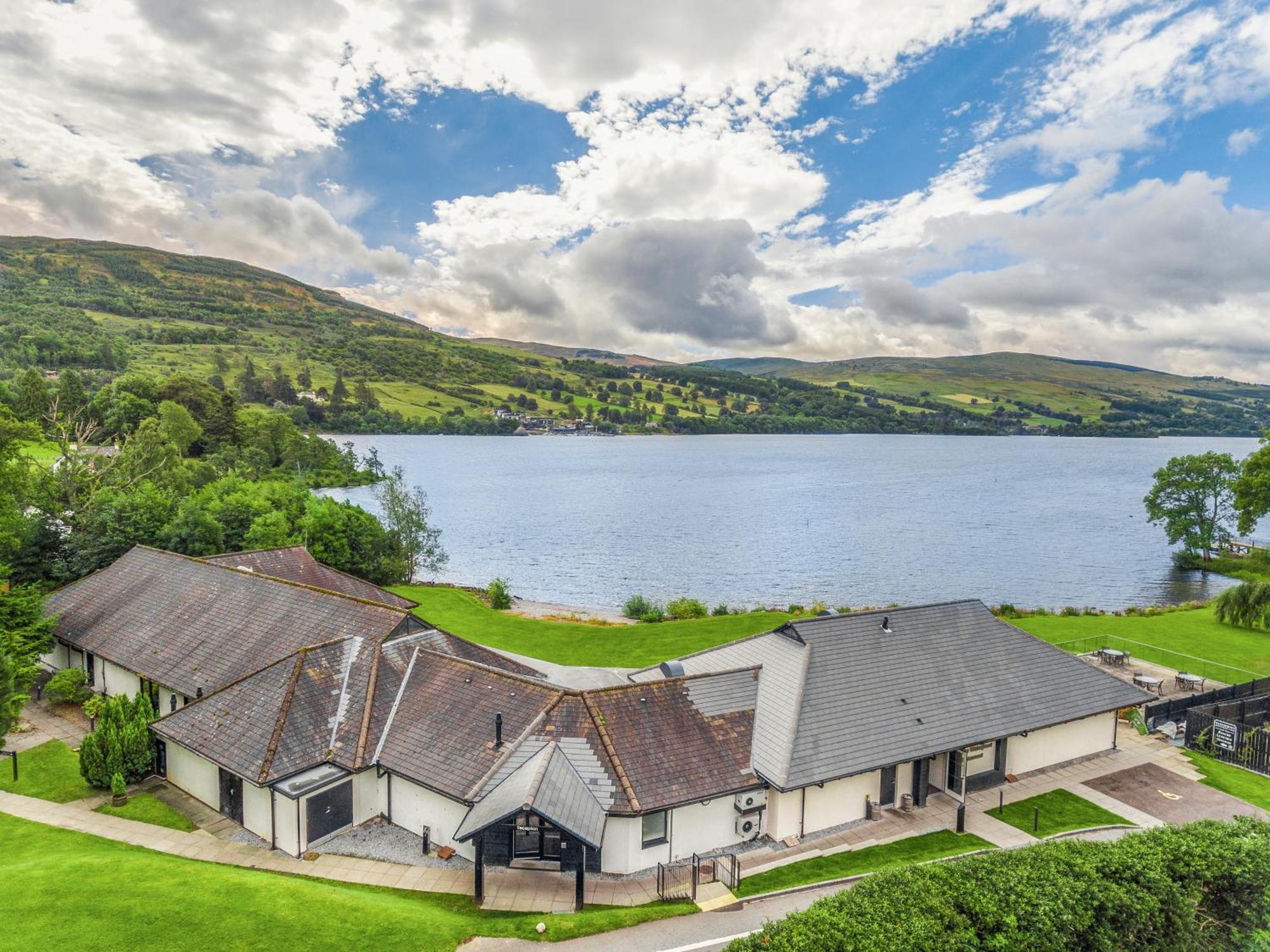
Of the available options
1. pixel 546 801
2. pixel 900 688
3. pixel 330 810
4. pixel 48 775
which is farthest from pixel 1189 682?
pixel 48 775

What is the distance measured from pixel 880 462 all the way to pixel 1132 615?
395 ft

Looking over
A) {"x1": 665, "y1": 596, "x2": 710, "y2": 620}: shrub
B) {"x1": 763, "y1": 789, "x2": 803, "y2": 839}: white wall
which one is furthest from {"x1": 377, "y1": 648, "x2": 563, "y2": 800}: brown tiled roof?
{"x1": 665, "y1": 596, "x2": 710, "y2": 620}: shrub

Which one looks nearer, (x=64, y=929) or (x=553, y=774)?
(x=64, y=929)

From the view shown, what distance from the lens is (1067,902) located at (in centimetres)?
1197

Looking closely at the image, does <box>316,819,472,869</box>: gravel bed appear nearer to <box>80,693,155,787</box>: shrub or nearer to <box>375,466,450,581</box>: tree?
<box>80,693,155,787</box>: shrub

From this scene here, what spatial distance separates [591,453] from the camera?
594 feet

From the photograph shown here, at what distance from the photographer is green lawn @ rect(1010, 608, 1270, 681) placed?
113 ft

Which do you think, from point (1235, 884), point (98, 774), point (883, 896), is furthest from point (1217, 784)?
point (98, 774)

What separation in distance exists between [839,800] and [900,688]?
447 cm

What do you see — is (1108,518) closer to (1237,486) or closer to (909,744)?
(1237,486)

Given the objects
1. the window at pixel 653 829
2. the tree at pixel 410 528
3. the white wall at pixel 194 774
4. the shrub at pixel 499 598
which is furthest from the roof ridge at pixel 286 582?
the tree at pixel 410 528

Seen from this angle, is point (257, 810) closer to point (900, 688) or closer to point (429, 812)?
point (429, 812)

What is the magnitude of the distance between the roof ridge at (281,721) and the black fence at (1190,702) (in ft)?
104

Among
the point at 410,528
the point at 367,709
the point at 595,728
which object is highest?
the point at 410,528
